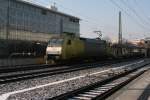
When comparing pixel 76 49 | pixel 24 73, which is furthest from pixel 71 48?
pixel 24 73

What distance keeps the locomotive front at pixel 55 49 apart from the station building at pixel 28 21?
95.7 ft

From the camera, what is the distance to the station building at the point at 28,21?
227 feet

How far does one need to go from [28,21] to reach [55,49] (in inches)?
1859

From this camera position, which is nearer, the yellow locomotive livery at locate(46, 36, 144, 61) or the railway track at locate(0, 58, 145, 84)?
the railway track at locate(0, 58, 145, 84)

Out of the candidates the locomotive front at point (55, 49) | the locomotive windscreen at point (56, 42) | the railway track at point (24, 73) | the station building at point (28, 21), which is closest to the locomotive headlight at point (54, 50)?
the locomotive front at point (55, 49)

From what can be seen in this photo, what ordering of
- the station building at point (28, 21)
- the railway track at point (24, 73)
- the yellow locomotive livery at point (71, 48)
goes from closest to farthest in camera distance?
the railway track at point (24, 73), the yellow locomotive livery at point (71, 48), the station building at point (28, 21)

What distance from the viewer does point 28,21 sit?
80562 mm

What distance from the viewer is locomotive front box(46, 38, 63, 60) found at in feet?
113

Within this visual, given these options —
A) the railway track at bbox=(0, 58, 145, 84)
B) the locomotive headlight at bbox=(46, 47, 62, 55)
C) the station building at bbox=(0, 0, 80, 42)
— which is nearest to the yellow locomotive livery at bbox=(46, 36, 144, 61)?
the locomotive headlight at bbox=(46, 47, 62, 55)

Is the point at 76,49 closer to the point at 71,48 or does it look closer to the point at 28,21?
the point at 71,48

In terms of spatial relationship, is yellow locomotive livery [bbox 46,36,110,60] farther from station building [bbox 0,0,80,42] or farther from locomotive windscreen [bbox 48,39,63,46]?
station building [bbox 0,0,80,42]

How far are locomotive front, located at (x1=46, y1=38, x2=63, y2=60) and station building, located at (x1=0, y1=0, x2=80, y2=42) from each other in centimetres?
2916

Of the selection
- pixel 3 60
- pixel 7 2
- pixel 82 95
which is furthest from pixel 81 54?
pixel 7 2

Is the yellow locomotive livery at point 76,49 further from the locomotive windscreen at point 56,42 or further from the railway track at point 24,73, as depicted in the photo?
the railway track at point 24,73
